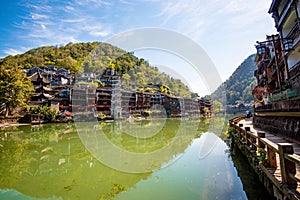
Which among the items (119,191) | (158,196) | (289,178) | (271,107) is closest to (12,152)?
(119,191)

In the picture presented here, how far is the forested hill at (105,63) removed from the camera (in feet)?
120

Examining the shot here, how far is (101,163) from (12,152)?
580 centimetres

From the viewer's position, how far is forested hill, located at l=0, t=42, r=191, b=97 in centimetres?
3662

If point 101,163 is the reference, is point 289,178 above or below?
above

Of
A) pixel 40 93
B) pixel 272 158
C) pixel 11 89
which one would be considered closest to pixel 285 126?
pixel 272 158

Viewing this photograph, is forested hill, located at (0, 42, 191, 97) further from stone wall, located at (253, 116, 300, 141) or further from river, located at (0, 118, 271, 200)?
stone wall, located at (253, 116, 300, 141)

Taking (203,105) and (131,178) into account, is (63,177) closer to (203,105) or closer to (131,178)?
(131,178)

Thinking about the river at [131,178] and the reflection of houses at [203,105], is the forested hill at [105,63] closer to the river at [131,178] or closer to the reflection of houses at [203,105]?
the reflection of houses at [203,105]

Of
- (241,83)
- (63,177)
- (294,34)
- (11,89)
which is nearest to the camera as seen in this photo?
(63,177)

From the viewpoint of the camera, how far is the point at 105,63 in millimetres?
50469

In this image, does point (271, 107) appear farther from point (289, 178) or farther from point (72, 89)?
point (72, 89)

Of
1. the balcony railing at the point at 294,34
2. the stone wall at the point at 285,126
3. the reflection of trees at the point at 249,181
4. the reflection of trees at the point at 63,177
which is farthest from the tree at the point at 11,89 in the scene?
the balcony railing at the point at 294,34

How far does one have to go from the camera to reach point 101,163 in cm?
720

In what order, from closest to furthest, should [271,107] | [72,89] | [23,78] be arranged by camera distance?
[271,107] → [23,78] → [72,89]
